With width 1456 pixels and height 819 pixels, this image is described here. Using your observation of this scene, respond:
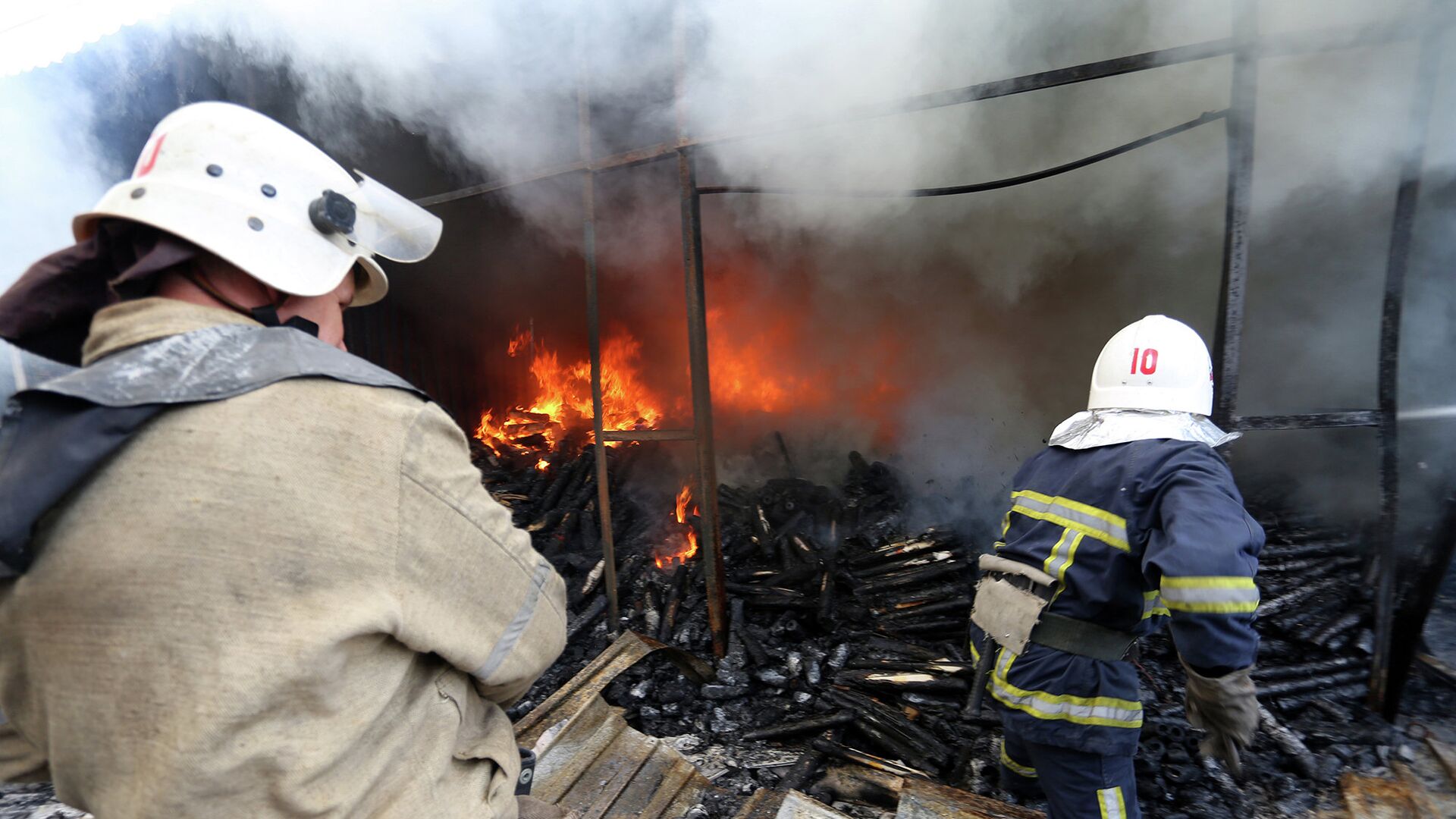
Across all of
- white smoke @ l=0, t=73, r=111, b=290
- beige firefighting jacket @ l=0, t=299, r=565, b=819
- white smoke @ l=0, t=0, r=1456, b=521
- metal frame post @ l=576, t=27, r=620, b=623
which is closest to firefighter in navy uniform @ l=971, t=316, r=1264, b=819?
white smoke @ l=0, t=0, r=1456, b=521

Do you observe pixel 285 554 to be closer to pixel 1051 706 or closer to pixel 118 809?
pixel 118 809

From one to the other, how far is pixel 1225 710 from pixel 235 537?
295cm

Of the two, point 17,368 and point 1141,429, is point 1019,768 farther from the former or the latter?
point 17,368

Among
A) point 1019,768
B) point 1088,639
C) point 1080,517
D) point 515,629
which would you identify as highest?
point 515,629

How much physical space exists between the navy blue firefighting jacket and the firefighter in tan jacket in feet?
6.69

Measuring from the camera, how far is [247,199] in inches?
48.7

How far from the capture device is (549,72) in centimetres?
489

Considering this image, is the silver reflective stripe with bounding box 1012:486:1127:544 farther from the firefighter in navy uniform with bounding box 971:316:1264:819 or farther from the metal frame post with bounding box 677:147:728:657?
the metal frame post with bounding box 677:147:728:657

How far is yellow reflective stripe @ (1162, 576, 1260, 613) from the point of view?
2.01 m

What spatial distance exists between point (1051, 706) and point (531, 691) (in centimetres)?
341

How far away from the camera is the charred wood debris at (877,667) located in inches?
137

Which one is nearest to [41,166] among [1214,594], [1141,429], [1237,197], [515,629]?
[515,629]

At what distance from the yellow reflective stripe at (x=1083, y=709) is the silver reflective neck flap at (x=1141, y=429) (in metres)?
1.00

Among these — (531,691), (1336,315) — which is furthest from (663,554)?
(1336,315)
